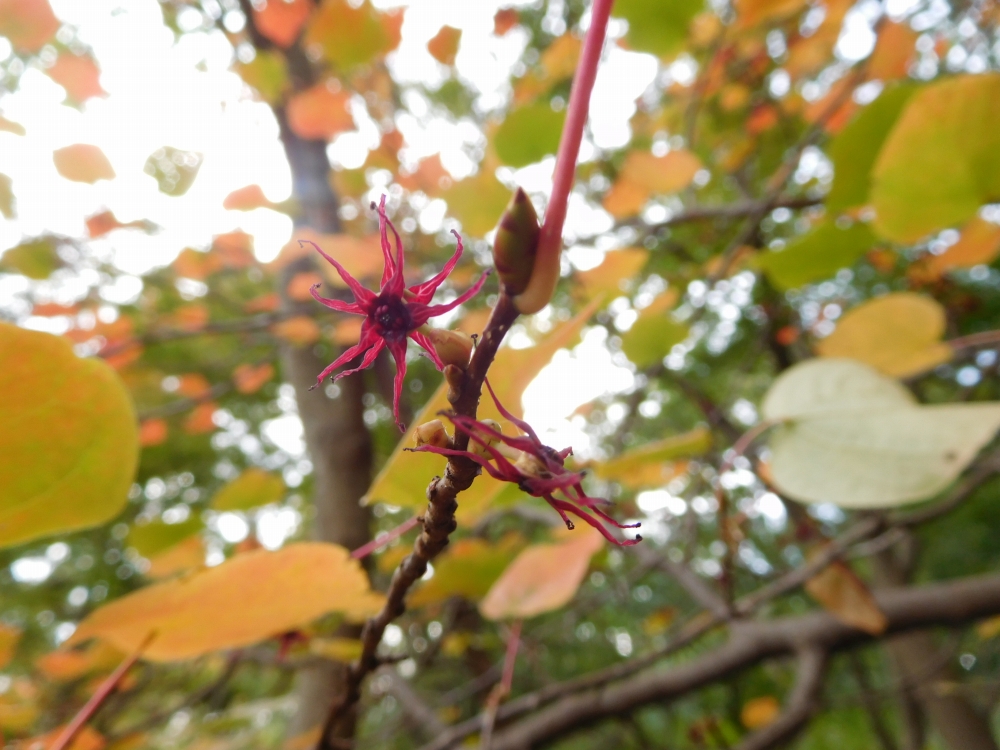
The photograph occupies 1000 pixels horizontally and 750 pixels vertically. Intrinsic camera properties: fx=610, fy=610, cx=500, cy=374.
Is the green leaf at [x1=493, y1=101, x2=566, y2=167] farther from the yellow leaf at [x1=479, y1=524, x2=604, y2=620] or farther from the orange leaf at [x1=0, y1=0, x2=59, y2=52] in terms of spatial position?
the orange leaf at [x1=0, y1=0, x2=59, y2=52]

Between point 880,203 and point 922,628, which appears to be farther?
point 922,628

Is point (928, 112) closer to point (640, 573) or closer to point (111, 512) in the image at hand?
point (111, 512)

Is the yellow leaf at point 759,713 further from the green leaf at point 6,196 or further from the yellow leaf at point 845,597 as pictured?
the green leaf at point 6,196

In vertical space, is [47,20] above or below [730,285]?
above

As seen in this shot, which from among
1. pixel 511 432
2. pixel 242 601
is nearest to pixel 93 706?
pixel 242 601

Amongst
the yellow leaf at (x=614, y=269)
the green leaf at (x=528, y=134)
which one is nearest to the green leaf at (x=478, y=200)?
the green leaf at (x=528, y=134)

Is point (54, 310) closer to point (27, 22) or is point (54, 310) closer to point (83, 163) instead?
point (83, 163)

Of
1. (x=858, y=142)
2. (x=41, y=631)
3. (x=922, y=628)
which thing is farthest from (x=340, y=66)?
(x=41, y=631)
